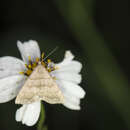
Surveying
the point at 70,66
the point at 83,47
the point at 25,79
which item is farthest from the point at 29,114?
the point at 83,47

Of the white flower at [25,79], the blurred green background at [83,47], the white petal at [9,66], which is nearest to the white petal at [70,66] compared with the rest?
the white flower at [25,79]

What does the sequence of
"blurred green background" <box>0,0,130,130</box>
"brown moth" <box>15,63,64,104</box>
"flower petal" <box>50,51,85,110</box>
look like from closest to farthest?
"brown moth" <box>15,63,64,104</box>
"flower petal" <box>50,51,85,110</box>
"blurred green background" <box>0,0,130,130</box>

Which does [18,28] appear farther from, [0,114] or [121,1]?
[121,1]

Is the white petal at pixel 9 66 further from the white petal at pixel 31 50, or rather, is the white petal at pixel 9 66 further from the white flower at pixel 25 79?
the white petal at pixel 31 50

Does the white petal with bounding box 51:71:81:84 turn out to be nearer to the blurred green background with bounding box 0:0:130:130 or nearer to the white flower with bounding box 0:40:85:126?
the white flower with bounding box 0:40:85:126

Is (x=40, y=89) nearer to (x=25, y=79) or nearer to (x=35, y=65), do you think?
(x=25, y=79)

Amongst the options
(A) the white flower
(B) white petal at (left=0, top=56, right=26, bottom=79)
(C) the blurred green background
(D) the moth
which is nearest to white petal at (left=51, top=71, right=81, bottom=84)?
(A) the white flower

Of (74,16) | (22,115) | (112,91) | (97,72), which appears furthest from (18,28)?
(22,115)
